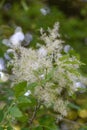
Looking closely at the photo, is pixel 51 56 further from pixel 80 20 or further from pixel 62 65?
pixel 80 20

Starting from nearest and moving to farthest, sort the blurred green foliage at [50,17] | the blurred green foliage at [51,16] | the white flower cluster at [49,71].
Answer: the white flower cluster at [49,71] < the blurred green foliage at [50,17] < the blurred green foliage at [51,16]

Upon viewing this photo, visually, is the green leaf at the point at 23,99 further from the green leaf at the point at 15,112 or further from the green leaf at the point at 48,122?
the green leaf at the point at 48,122

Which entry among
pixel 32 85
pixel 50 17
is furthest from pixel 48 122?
pixel 50 17

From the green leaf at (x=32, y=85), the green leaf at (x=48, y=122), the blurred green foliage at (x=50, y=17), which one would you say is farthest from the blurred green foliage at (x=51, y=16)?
the green leaf at (x=32, y=85)

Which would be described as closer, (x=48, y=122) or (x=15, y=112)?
(x=15, y=112)

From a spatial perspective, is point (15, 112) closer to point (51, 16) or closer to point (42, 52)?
point (42, 52)

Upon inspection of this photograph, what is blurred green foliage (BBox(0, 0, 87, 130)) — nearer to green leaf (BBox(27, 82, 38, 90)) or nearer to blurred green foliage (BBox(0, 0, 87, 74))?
blurred green foliage (BBox(0, 0, 87, 74))

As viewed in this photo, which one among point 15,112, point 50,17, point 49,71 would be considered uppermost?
point 50,17

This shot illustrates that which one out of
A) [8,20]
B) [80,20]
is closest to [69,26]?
[80,20]
